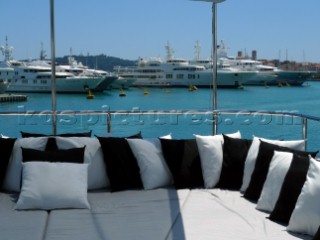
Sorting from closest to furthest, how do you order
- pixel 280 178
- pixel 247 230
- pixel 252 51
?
pixel 247 230
pixel 280 178
pixel 252 51

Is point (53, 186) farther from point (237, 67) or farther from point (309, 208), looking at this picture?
point (237, 67)

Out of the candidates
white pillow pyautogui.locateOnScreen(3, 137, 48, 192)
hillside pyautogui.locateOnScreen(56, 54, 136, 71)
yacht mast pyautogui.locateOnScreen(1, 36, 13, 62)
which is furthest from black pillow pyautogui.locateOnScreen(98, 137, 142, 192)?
hillside pyautogui.locateOnScreen(56, 54, 136, 71)

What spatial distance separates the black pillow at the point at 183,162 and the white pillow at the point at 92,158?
1.12 ft

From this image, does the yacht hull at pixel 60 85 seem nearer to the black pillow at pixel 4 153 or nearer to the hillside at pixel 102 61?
the hillside at pixel 102 61

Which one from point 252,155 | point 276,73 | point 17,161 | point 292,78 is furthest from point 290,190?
point 292,78

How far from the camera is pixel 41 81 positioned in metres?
31.8

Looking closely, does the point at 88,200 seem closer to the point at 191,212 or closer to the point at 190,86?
the point at 191,212

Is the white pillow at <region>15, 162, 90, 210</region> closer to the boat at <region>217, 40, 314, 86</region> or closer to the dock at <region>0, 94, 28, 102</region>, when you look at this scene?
the dock at <region>0, 94, 28, 102</region>

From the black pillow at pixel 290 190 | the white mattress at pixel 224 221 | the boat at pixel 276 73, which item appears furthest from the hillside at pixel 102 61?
the black pillow at pixel 290 190

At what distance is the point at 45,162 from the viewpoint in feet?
7.00

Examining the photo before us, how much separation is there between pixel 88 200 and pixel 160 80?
38.7 metres

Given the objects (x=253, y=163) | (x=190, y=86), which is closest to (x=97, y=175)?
(x=253, y=163)

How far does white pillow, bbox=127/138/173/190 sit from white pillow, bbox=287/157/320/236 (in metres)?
0.83

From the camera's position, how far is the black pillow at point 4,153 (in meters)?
2.30
